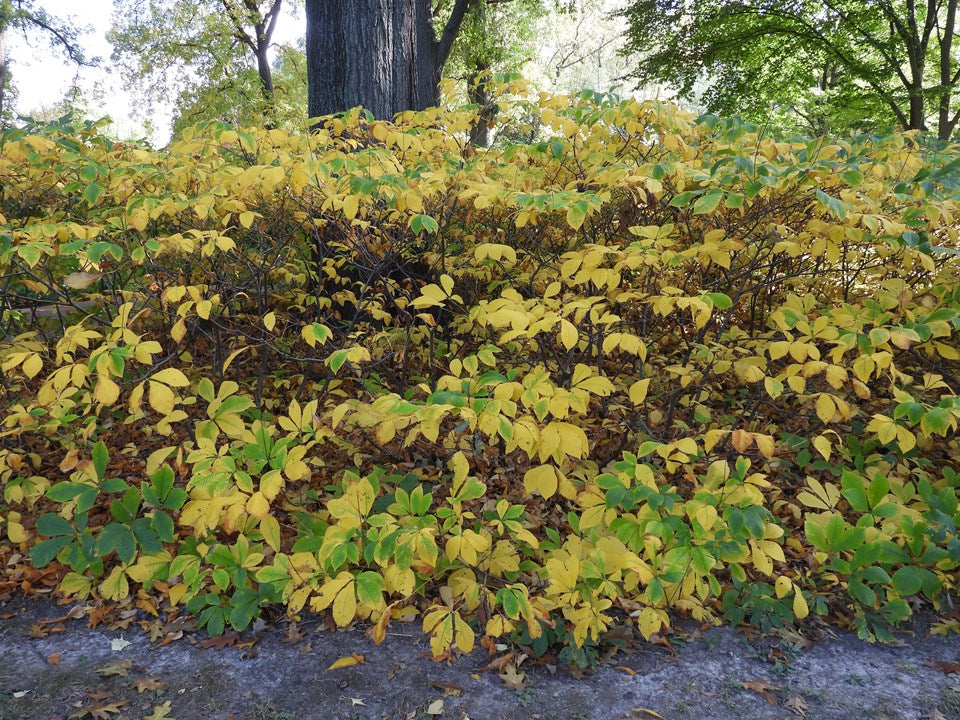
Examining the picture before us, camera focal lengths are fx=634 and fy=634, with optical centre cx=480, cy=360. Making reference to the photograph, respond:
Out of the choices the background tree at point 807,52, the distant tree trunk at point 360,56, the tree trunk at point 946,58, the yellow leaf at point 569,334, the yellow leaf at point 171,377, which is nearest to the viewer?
Result: the yellow leaf at point 569,334

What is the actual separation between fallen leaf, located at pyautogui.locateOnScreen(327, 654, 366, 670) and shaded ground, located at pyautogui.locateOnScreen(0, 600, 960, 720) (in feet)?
0.06

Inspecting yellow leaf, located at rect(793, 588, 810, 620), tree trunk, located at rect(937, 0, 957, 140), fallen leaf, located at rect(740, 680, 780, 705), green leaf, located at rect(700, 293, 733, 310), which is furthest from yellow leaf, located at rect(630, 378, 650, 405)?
tree trunk, located at rect(937, 0, 957, 140)

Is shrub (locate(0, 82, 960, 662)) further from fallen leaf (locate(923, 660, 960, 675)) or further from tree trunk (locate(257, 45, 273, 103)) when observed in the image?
tree trunk (locate(257, 45, 273, 103))

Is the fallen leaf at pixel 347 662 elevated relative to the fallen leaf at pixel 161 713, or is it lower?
elevated

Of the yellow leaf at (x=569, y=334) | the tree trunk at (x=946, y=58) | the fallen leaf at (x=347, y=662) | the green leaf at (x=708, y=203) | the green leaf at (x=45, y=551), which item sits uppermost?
the tree trunk at (x=946, y=58)

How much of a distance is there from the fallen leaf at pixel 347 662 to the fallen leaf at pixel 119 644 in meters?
0.89

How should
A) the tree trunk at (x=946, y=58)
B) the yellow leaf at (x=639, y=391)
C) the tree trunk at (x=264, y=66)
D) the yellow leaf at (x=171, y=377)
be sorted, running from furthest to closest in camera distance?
the tree trunk at (x=264, y=66)
the tree trunk at (x=946, y=58)
the yellow leaf at (x=639, y=391)
the yellow leaf at (x=171, y=377)

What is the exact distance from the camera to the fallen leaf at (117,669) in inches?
97.3

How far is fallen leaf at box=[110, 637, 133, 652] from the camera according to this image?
2619 millimetres

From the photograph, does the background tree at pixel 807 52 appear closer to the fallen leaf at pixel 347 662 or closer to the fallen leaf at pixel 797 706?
the fallen leaf at pixel 797 706

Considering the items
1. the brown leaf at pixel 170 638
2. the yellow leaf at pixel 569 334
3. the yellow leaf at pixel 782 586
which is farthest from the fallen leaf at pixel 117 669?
the yellow leaf at pixel 782 586

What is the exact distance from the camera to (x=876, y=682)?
2430 mm

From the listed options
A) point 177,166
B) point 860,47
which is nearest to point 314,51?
point 177,166

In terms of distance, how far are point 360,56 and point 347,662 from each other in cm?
446
